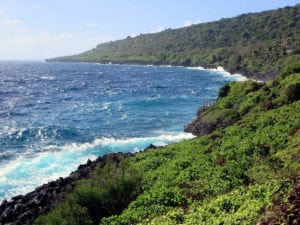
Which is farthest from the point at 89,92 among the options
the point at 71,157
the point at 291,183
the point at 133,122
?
the point at 291,183

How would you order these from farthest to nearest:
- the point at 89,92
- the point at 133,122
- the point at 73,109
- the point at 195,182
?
the point at 89,92 < the point at 73,109 < the point at 133,122 < the point at 195,182

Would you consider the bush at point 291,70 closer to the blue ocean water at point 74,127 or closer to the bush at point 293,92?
the bush at point 293,92

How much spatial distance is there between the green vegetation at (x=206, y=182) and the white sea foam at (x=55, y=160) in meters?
9.34

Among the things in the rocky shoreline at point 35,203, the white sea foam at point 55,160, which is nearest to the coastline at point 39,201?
the rocky shoreline at point 35,203

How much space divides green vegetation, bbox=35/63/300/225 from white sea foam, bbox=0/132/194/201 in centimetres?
934

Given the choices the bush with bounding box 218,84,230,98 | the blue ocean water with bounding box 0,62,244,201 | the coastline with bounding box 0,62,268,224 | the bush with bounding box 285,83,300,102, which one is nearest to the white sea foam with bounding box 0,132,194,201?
the blue ocean water with bounding box 0,62,244,201

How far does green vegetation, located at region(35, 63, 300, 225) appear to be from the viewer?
1731 centimetres

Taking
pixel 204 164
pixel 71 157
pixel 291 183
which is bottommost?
pixel 71 157

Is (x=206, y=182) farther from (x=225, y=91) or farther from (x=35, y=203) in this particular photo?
(x=225, y=91)

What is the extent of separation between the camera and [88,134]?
56.8 metres

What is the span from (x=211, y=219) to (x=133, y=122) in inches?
1911

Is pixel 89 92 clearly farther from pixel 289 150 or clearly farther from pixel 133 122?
pixel 289 150

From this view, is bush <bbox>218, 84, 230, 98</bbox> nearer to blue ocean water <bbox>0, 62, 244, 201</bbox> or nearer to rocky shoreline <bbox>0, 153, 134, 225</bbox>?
blue ocean water <bbox>0, 62, 244, 201</bbox>

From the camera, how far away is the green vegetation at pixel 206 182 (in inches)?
682
